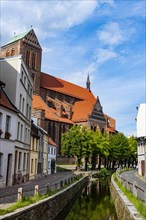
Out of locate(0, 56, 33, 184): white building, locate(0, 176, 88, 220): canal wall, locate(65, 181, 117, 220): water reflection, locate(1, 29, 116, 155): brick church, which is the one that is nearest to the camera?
locate(0, 176, 88, 220): canal wall

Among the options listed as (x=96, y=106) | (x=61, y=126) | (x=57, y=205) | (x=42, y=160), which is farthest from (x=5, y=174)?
(x=96, y=106)

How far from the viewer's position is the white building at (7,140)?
22641 millimetres

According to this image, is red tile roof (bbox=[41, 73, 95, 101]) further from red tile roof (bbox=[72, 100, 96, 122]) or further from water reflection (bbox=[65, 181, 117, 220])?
water reflection (bbox=[65, 181, 117, 220])

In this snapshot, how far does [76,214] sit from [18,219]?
10.2 metres

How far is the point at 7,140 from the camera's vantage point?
23562 millimetres

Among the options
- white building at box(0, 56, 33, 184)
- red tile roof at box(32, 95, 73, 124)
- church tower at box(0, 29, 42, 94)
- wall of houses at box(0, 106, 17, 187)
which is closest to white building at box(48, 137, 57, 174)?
red tile roof at box(32, 95, 73, 124)

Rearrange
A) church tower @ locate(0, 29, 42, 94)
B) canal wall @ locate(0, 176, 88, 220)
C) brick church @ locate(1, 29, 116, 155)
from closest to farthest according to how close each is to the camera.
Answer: canal wall @ locate(0, 176, 88, 220) → brick church @ locate(1, 29, 116, 155) → church tower @ locate(0, 29, 42, 94)

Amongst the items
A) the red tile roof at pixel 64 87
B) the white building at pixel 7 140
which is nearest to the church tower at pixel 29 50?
the red tile roof at pixel 64 87

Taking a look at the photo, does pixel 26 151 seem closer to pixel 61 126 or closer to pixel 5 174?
pixel 5 174

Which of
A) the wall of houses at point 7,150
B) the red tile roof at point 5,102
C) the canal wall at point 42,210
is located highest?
the red tile roof at point 5,102

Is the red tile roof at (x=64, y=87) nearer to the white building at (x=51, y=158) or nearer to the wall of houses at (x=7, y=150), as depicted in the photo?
the white building at (x=51, y=158)

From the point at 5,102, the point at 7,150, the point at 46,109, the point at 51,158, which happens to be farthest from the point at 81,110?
the point at 7,150

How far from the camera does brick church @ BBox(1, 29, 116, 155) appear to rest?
77319 millimetres

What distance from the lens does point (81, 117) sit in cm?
8800
